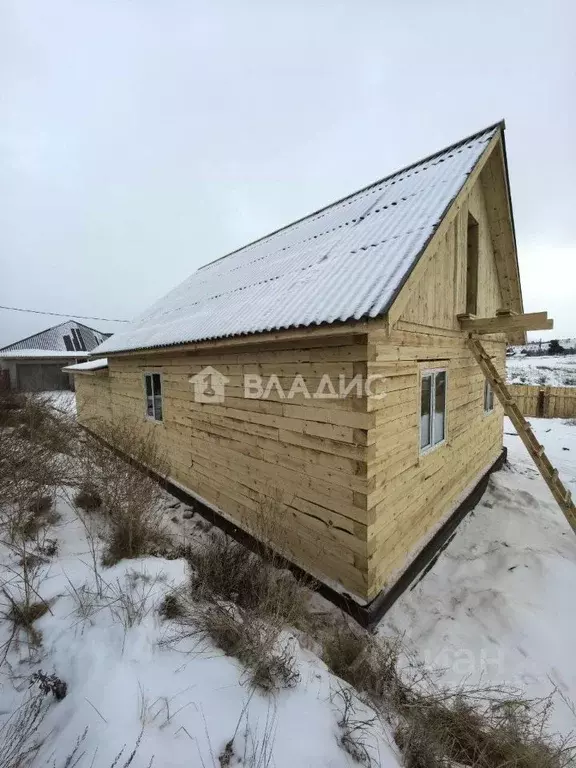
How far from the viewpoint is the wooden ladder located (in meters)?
5.23

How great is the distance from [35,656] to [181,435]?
451 centimetres

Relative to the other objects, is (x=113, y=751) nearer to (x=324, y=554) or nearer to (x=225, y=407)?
(x=324, y=554)

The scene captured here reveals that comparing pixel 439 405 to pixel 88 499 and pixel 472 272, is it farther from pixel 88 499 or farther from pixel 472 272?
pixel 88 499

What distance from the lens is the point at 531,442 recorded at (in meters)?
5.53

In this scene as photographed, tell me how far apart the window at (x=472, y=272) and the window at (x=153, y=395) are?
6.83 m

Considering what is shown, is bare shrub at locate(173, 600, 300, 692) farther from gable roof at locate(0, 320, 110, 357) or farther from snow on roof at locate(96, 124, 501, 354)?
gable roof at locate(0, 320, 110, 357)

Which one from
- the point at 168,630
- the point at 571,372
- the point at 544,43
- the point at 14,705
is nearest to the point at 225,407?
the point at 168,630

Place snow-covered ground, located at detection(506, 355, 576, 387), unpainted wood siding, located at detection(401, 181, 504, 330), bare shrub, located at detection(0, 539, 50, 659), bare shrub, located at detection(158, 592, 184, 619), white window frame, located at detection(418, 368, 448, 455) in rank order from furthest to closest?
snow-covered ground, located at detection(506, 355, 576, 387) → white window frame, located at detection(418, 368, 448, 455) → unpainted wood siding, located at detection(401, 181, 504, 330) → bare shrub, located at detection(158, 592, 184, 619) → bare shrub, located at detection(0, 539, 50, 659)

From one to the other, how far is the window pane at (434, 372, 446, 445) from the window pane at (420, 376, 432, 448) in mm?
239

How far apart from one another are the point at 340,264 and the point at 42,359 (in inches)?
1225

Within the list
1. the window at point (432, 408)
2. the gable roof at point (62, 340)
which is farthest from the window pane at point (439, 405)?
the gable roof at point (62, 340)

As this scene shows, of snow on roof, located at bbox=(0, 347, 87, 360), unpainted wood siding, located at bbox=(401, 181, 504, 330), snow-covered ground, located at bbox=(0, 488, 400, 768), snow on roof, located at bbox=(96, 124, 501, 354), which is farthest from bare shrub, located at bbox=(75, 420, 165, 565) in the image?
snow on roof, located at bbox=(0, 347, 87, 360)

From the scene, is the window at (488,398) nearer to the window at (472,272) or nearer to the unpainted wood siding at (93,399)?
the window at (472,272)

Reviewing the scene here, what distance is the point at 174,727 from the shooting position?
201 centimetres
